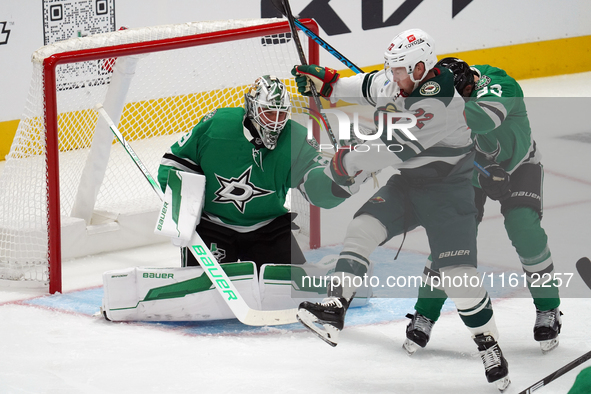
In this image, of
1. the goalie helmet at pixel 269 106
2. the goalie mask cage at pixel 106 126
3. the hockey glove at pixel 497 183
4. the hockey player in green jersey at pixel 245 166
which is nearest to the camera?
the hockey glove at pixel 497 183

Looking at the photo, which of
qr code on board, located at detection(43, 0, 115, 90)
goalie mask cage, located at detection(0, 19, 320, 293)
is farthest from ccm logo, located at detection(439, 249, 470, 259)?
qr code on board, located at detection(43, 0, 115, 90)

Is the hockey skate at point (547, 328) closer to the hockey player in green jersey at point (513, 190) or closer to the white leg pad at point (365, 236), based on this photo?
the hockey player in green jersey at point (513, 190)

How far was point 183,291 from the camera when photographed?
3072 mm

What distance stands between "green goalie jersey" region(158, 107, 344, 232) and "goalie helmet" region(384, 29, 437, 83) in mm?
717

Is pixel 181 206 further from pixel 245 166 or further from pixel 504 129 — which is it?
pixel 504 129

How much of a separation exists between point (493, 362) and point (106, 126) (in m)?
2.13

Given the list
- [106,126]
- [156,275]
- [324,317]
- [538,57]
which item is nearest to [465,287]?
[324,317]

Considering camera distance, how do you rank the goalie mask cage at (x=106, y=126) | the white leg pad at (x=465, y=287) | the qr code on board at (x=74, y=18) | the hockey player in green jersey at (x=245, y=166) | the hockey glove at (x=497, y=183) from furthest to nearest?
the qr code on board at (x=74, y=18) → the goalie mask cage at (x=106, y=126) → the hockey player in green jersey at (x=245, y=166) → the hockey glove at (x=497, y=183) → the white leg pad at (x=465, y=287)

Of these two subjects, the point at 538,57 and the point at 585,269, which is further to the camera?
the point at 538,57

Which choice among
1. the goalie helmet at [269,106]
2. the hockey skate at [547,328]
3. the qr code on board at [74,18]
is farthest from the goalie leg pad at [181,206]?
the qr code on board at [74,18]

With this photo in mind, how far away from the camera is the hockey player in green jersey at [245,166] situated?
A: 10.2 feet

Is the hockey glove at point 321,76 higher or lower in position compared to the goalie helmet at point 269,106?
higher

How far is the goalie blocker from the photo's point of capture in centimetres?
307

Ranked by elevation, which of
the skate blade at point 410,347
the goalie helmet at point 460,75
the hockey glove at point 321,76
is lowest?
the skate blade at point 410,347
